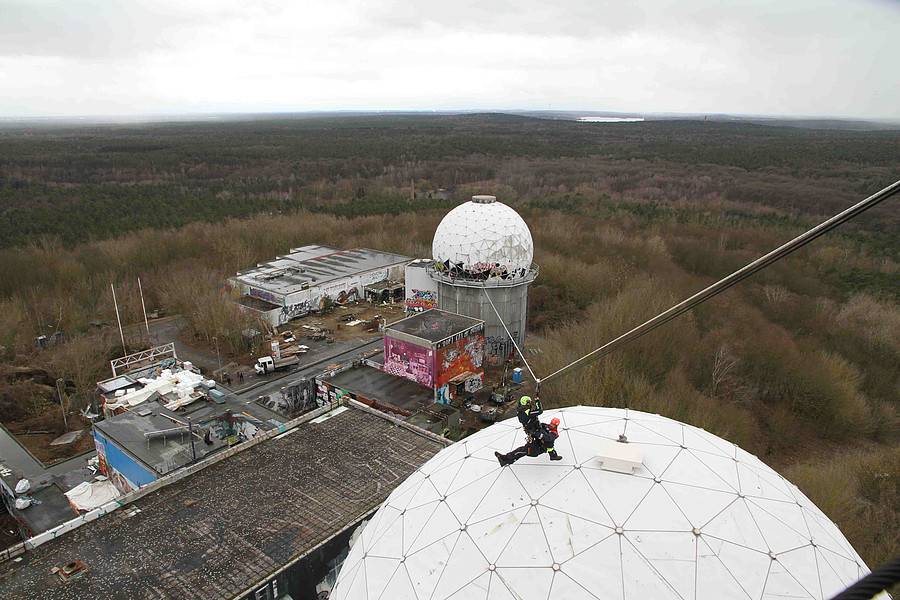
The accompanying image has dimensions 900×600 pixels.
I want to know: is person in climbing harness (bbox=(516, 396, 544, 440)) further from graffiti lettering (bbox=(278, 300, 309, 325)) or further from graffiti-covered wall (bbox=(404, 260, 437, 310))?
graffiti lettering (bbox=(278, 300, 309, 325))

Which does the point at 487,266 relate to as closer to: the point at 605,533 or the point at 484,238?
the point at 484,238

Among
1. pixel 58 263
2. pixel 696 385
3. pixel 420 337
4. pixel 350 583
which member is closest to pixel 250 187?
pixel 58 263

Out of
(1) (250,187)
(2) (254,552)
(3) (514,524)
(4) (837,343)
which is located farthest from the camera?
(1) (250,187)

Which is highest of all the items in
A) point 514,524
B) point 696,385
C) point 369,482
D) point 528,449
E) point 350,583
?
point 528,449

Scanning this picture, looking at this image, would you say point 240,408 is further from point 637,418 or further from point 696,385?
point 696,385

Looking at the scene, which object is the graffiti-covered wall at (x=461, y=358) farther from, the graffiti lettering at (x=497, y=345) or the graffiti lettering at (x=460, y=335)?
the graffiti lettering at (x=497, y=345)

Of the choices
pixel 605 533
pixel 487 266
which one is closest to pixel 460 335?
pixel 487 266

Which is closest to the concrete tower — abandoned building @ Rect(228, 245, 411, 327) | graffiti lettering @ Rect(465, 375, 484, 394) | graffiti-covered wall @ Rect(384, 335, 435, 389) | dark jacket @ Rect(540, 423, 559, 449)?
graffiti lettering @ Rect(465, 375, 484, 394)
